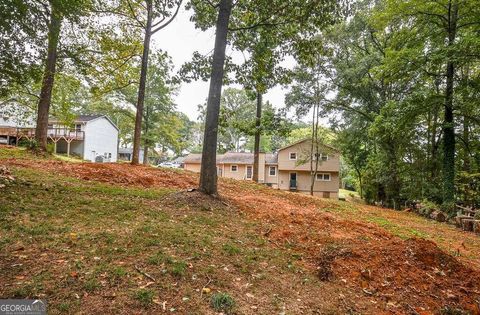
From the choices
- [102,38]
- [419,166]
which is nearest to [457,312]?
[102,38]

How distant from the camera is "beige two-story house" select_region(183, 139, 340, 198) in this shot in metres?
29.5

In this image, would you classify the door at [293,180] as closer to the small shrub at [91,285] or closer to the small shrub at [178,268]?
the small shrub at [178,268]

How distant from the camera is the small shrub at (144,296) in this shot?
273 centimetres

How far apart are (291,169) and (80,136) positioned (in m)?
24.5

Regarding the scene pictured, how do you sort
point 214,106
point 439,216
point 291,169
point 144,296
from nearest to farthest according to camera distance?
point 144,296 < point 214,106 < point 439,216 < point 291,169

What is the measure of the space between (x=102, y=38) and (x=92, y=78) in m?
2.15

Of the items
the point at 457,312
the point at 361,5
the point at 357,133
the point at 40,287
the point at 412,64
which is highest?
the point at 361,5

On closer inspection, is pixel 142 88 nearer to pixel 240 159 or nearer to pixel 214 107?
pixel 214 107

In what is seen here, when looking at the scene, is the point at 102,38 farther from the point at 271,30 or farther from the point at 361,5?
the point at 361,5

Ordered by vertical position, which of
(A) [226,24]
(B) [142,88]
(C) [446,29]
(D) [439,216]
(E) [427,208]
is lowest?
(D) [439,216]

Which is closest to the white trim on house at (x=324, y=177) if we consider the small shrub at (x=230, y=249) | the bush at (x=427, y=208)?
the bush at (x=427, y=208)

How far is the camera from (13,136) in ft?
89.1

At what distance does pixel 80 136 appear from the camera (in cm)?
2947

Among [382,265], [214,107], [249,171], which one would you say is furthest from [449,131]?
[249,171]
